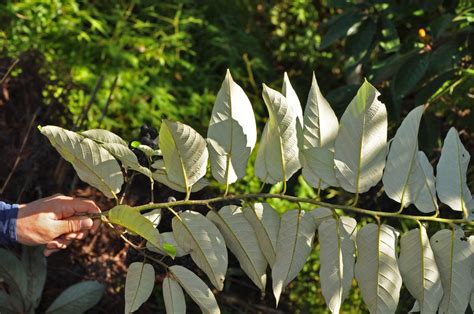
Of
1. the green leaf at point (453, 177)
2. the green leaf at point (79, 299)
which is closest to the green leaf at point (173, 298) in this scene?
the green leaf at point (453, 177)

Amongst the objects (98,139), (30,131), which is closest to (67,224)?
(98,139)

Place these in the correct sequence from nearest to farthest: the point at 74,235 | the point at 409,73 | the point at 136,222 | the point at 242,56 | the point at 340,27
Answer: the point at 136,222 < the point at 74,235 < the point at 409,73 < the point at 340,27 < the point at 242,56

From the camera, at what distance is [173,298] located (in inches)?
Answer: 53.4

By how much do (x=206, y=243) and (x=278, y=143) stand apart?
20 centimetres

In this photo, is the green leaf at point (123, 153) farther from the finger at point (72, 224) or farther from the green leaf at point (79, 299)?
the green leaf at point (79, 299)

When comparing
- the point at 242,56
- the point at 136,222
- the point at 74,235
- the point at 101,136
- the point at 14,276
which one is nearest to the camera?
the point at 136,222

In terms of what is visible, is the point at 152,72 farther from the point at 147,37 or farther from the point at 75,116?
the point at 75,116

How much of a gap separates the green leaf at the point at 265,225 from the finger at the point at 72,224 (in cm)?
29

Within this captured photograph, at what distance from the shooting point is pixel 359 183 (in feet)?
4.19

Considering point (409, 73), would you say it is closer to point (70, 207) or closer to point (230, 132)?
point (230, 132)

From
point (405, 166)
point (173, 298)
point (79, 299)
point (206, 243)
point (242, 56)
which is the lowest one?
point (79, 299)

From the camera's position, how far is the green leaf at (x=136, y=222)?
→ 1219 millimetres

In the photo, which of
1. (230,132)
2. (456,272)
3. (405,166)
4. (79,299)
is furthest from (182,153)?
(79,299)

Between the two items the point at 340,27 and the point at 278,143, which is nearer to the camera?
the point at 278,143
